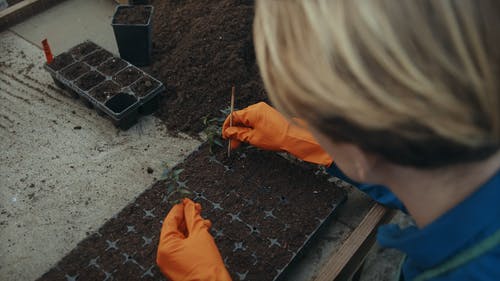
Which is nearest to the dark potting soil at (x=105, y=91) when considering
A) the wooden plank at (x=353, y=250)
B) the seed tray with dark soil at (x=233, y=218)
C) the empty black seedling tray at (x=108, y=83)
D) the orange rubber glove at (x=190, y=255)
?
the empty black seedling tray at (x=108, y=83)

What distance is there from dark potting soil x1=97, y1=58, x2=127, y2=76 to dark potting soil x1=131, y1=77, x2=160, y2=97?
215 mm

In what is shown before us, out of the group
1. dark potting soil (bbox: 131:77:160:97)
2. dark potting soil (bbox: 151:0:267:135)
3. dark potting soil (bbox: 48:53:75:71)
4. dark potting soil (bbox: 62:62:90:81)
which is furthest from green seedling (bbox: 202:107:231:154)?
dark potting soil (bbox: 48:53:75:71)

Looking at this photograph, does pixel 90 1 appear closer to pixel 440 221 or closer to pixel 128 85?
pixel 128 85

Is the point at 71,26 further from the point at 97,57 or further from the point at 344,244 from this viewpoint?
the point at 344,244

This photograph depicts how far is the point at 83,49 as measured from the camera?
124 inches

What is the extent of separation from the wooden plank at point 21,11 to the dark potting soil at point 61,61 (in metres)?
0.78

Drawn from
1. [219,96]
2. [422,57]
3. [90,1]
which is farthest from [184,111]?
[422,57]

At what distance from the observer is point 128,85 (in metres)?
2.88

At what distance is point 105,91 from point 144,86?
0.23 meters

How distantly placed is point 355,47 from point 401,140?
7.1 inches

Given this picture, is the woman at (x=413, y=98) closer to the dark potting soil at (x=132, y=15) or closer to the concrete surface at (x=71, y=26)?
the dark potting soil at (x=132, y=15)

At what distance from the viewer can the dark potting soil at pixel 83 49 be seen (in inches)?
122

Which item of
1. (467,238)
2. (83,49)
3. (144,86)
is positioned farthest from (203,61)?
(467,238)

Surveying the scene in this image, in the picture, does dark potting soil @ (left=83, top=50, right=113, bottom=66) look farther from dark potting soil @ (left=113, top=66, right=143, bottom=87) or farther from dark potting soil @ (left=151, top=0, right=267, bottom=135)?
dark potting soil @ (left=151, top=0, right=267, bottom=135)
